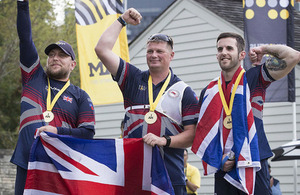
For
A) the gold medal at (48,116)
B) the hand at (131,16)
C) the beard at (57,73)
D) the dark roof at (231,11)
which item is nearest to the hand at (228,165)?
the hand at (131,16)

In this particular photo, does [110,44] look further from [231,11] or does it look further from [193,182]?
[231,11]

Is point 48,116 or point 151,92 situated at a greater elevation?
point 151,92

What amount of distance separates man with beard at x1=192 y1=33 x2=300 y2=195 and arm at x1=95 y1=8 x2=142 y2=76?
3.17 feet

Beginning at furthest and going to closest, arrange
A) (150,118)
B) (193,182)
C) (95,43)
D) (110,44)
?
1. (193,182)
2. (95,43)
3. (110,44)
4. (150,118)

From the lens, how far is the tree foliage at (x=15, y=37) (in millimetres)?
18344

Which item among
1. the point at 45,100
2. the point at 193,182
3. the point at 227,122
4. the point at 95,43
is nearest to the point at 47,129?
the point at 45,100

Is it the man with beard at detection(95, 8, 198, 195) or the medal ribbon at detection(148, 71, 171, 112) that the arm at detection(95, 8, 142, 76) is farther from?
the medal ribbon at detection(148, 71, 171, 112)

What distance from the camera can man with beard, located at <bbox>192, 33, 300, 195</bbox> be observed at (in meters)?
5.27

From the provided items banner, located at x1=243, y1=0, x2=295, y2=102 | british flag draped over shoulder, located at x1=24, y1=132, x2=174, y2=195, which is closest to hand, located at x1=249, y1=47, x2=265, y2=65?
british flag draped over shoulder, located at x1=24, y1=132, x2=174, y2=195

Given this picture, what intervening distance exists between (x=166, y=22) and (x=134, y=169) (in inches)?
379

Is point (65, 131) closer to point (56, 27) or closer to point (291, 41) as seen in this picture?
point (291, 41)

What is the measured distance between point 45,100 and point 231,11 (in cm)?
1014

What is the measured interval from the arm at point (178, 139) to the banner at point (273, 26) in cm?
535

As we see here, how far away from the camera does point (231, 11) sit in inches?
592
